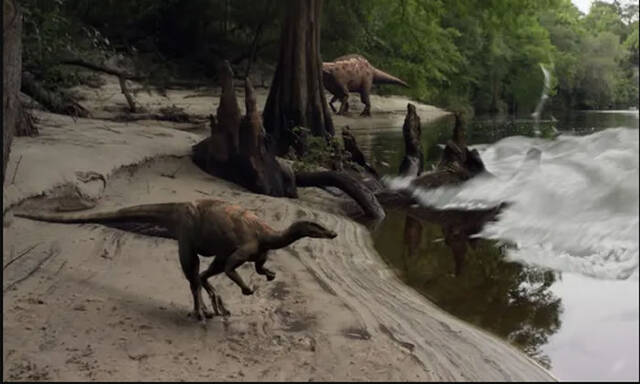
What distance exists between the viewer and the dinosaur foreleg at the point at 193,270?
9.95 feet

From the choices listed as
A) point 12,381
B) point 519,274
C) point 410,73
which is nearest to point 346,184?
point 519,274

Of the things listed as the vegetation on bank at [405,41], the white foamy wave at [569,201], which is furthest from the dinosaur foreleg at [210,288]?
the vegetation on bank at [405,41]

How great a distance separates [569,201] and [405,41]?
7034 mm

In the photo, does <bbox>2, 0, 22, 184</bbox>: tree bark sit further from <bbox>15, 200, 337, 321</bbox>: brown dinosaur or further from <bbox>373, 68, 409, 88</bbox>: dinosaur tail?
<bbox>373, 68, 409, 88</bbox>: dinosaur tail

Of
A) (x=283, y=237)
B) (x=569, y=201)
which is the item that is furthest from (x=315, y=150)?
(x=283, y=237)

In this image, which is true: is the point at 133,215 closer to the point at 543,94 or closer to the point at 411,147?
the point at 411,147

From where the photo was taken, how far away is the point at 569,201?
6367 mm

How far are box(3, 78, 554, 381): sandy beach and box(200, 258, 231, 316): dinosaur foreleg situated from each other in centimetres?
5

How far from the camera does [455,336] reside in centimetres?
330

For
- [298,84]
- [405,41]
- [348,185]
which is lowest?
[348,185]

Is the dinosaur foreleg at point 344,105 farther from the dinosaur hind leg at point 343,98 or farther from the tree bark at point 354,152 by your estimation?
the tree bark at point 354,152

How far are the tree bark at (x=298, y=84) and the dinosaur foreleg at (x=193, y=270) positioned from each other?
6.65m

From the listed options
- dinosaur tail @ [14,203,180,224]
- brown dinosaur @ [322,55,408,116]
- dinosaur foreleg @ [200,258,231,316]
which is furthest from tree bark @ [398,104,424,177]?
dinosaur foreleg @ [200,258,231,316]

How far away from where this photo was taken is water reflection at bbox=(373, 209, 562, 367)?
3.63 meters
